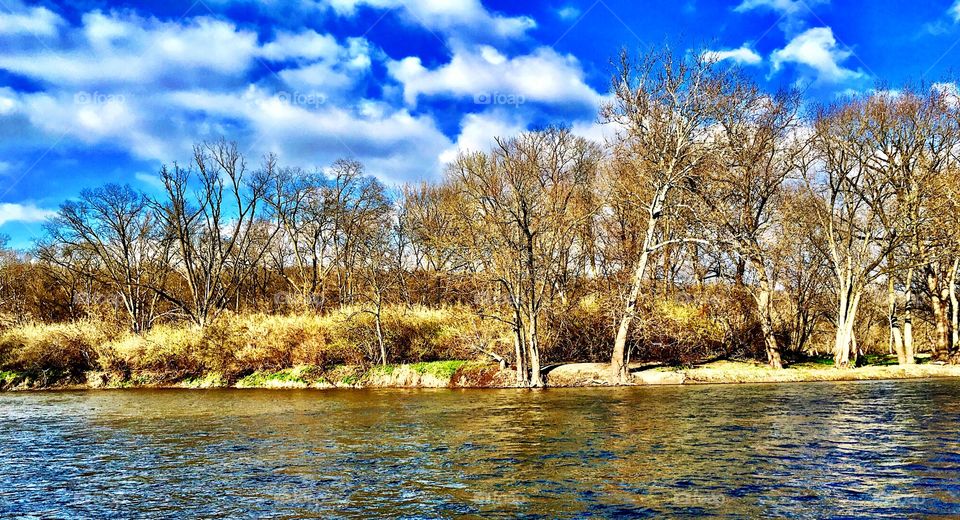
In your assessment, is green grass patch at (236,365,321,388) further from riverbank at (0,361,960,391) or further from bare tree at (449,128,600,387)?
bare tree at (449,128,600,387)

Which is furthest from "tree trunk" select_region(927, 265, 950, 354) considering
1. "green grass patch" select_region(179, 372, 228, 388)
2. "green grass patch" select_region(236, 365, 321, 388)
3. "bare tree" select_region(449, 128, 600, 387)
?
"green grass patch" select_region(179, 372, 228, 388)

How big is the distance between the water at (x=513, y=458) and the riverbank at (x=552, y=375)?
5.74 metres

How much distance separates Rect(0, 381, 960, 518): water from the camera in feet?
34.0

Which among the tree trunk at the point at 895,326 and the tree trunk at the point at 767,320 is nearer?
the tree trunk at the point at 767,320

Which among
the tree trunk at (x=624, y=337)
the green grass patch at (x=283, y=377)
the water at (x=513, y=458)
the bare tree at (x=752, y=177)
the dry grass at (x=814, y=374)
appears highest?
the bare tree at (x=752, y=177)

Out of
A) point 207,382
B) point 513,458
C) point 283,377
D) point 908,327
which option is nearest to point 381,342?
point 283,377

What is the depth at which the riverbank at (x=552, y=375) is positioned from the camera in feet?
103

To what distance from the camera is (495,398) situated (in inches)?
1062

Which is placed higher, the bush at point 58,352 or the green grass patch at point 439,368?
the bush at point 58,352

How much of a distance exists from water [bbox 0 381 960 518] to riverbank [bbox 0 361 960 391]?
5.74 meters

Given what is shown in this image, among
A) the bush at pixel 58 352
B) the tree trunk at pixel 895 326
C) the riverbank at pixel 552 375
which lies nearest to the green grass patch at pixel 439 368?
the riverbank at pixel 552 375

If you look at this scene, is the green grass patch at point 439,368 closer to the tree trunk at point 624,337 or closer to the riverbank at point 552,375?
the riverbank at point 552,375

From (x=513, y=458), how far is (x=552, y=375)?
18.2 m

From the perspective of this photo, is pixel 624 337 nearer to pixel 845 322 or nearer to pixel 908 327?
pixel 845 322
